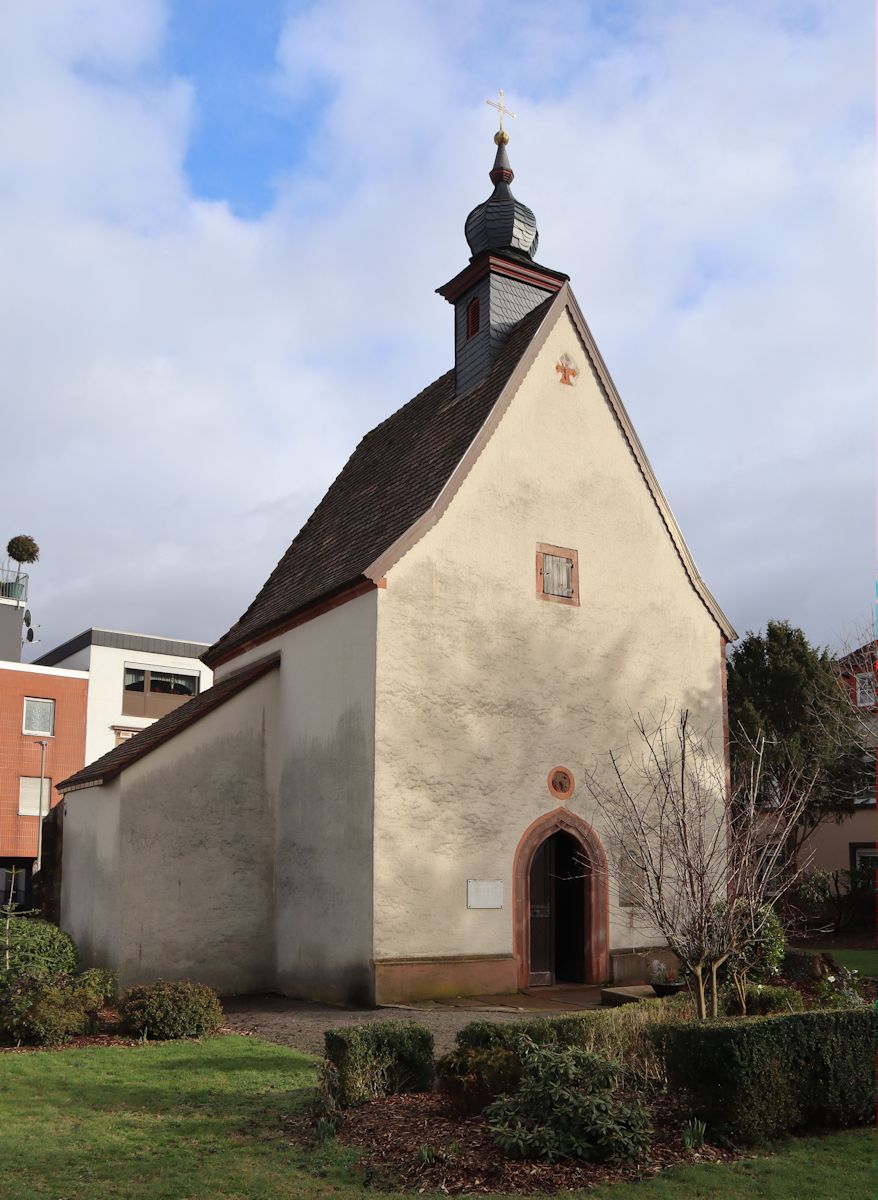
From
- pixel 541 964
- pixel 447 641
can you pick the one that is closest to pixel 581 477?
→ pixel 447 641

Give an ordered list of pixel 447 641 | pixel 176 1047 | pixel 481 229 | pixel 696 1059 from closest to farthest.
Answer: pixel 696 1059
pixel 176 1047
pixel 447 641
pixel 481 229

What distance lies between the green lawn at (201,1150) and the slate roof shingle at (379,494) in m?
8.45

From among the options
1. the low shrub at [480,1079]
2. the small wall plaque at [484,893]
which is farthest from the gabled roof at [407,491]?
the low shrub at [480,1079]

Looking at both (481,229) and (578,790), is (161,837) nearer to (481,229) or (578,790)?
(578,790)

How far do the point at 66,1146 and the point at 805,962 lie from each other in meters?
11.5

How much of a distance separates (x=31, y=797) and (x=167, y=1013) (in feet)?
117

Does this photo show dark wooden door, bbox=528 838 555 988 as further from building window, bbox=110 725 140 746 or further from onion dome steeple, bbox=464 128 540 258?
building window, bbox=110 725 140 746

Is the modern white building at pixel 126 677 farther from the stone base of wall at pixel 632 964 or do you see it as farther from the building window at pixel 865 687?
the stone base of wall at pixel 632 964

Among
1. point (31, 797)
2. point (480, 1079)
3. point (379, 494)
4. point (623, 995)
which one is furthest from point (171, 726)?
point (31, 797)

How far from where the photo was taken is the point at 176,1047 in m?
13.0

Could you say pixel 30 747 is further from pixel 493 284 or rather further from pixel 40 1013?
pixel 40 1013

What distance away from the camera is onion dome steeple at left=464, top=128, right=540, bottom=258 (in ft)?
75.4

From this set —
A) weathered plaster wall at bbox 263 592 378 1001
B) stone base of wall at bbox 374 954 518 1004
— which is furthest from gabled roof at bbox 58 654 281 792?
stone base of wall at bbox 374 954 518 1004

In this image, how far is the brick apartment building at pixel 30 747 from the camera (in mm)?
45875
